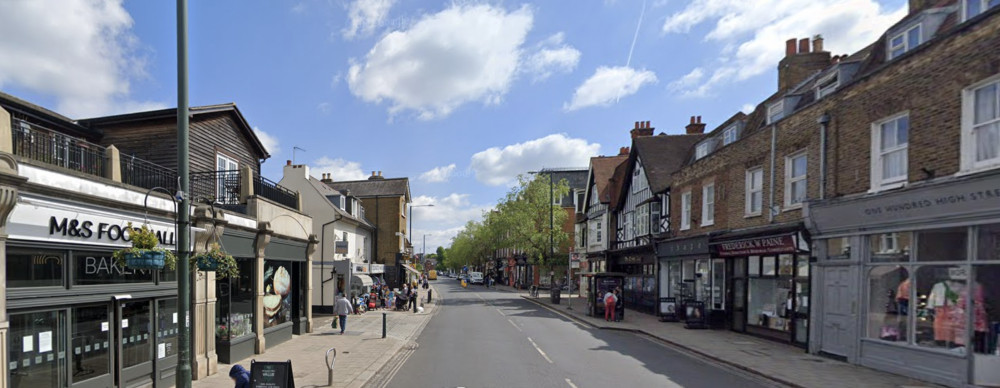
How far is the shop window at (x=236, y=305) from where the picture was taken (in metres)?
12.4

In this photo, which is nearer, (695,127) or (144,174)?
(144,174)

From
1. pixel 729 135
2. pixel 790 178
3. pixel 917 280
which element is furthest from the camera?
pixel 729 135

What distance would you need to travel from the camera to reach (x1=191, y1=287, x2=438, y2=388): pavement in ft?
36.1

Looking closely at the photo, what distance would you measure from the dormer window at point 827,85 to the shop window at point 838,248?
4.28 meters

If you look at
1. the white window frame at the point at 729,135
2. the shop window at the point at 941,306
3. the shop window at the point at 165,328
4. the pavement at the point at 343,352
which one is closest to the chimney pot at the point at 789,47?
the white window frame at the point at 729,135

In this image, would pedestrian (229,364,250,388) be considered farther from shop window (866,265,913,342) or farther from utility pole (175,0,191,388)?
shop window (866,265,913,342)

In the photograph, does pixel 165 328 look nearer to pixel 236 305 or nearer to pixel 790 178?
pixel 236 305

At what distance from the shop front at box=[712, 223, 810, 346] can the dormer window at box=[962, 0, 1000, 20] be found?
6248 mm

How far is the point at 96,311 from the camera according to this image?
8.43m

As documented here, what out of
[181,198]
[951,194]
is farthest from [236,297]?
[951,194]

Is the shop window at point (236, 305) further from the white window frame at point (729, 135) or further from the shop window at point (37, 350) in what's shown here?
the white window frame at point (729, 135)

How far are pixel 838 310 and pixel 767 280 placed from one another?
426 cm

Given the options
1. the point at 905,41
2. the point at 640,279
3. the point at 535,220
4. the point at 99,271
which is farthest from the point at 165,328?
the point at 535,220

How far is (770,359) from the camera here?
13.5 m
